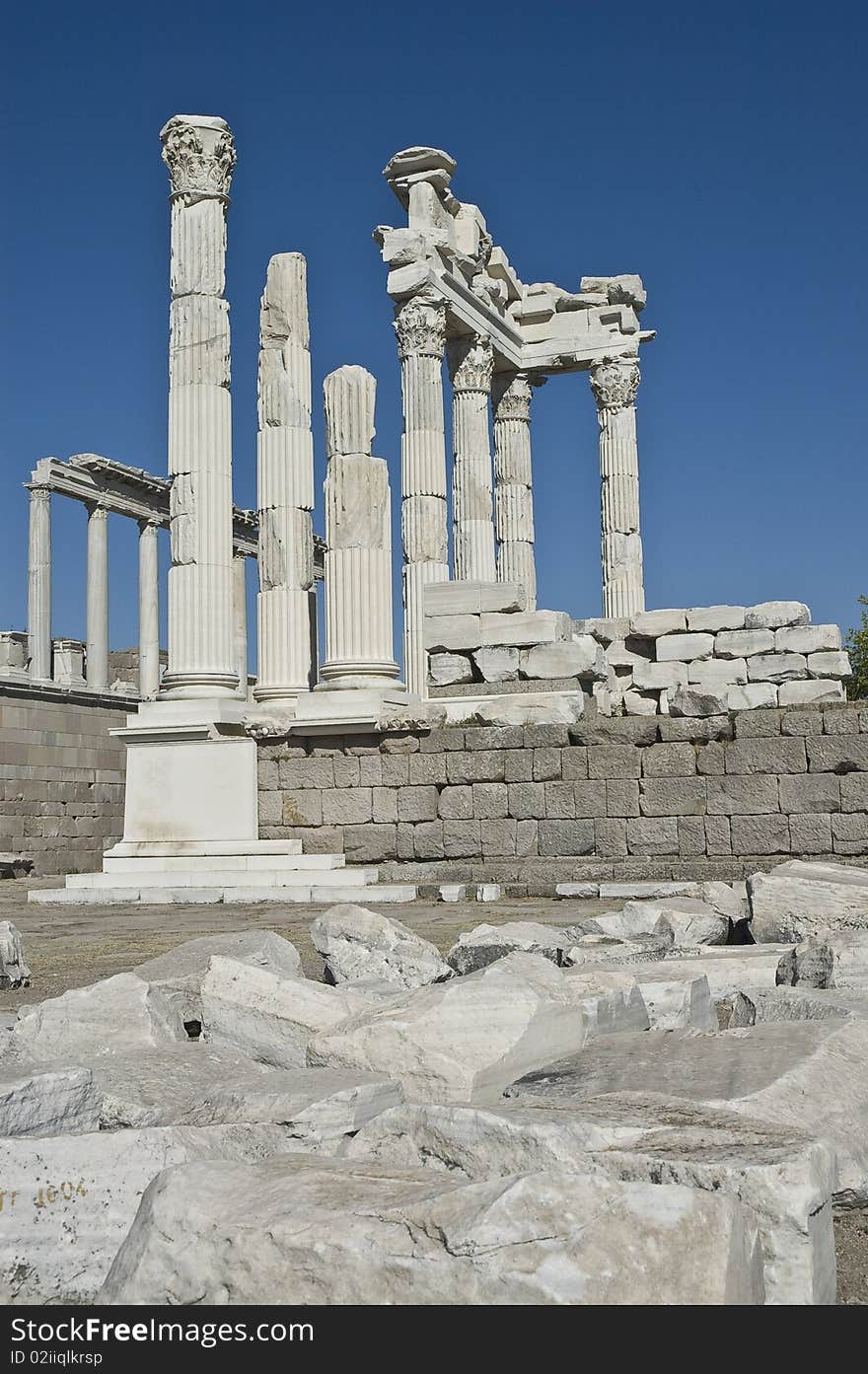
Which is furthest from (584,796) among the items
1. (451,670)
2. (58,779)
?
(58,779)

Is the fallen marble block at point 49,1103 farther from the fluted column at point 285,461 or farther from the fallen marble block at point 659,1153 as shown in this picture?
the fluted column at point 285,461

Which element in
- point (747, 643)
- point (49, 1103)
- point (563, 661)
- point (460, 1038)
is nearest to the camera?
point (49, 1103)

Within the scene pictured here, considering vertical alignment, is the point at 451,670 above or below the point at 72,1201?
above

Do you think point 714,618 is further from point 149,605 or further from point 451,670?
point 149,605

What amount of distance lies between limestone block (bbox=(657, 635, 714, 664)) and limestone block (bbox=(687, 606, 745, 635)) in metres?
0.14

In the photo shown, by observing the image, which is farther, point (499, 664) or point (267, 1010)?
point (499, 664)

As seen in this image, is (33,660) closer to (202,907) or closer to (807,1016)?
(202,907)

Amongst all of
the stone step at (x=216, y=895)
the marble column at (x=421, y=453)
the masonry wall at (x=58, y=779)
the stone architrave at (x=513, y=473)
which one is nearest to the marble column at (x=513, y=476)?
the stone architrave at (x=513, y=473)

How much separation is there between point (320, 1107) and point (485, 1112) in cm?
55

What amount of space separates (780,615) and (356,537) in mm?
5733

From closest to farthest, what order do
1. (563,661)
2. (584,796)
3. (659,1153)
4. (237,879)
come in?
(659,1153)
(584,796)
(237,879)
(563,661)

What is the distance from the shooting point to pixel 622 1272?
2.14 m

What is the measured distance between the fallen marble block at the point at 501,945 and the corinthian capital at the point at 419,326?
15.9 meters

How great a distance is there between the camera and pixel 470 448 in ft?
79.5
